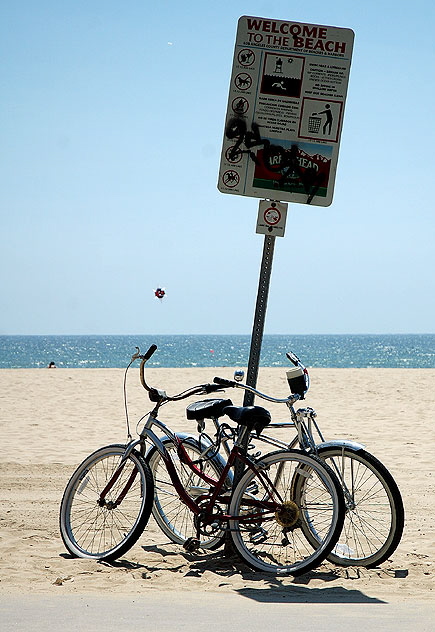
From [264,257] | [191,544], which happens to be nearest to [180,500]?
[191,544]

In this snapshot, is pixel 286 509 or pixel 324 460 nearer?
pixel 286 509

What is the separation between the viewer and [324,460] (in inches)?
188

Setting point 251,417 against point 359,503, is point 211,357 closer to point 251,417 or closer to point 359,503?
point 359,503

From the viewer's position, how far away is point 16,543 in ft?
17.2

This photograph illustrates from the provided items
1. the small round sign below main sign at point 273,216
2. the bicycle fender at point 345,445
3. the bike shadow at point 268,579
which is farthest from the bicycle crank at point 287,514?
the small round sign below main sign at point 273,216

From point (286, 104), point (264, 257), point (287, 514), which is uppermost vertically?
point (286, 104)

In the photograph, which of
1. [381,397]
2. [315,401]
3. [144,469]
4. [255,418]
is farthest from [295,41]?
[381,397]

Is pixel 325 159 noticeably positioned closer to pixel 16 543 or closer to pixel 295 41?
pixel 295 41

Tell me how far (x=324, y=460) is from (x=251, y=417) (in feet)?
1.83

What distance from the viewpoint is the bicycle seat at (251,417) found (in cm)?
462

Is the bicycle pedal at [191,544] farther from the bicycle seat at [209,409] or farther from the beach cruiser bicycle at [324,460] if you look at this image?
the bicycle seat at [209,409]

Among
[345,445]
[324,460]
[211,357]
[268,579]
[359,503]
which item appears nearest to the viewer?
[268,579]

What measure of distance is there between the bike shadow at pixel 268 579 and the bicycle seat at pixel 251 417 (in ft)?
2.78

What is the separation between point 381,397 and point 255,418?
14.2m
